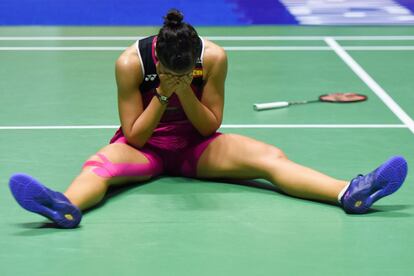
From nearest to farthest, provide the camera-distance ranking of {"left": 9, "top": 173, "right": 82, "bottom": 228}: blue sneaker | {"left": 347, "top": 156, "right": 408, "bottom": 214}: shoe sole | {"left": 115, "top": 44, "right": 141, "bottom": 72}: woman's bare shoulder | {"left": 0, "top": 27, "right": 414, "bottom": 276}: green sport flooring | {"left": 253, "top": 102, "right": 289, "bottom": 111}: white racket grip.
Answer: {"left": 0, "top": 27, "right": 414, "bottom": 276}: green sport flooring, {"left": 9, "top": 173, "right": 82, "bottom": 228}: blue sneaker, {"left": 347, "top": 156, "right": 408, "bottom": 214}: shoe sole, {"left": 115, "top": 44, "right": 141, "bottom": 72}: woman's bare shoulder, {"left": 253, "top": 102, "right": 289, "bottom": 111}: white racket grip

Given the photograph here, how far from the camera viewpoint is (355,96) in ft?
22.7

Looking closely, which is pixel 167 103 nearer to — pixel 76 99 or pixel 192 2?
pixel 76 99

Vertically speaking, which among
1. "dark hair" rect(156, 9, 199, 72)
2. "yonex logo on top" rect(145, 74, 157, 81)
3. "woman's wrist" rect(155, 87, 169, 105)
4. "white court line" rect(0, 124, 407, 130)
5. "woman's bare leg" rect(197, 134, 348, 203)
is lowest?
"white court line" rect(0, 124, 407, 130)

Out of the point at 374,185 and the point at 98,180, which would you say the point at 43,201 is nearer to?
the point at 98,180

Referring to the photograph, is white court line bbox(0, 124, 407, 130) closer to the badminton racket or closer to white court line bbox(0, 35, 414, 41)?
the badminton racket

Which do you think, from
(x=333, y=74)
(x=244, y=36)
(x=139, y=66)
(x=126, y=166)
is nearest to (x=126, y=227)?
(x=126, y=166)

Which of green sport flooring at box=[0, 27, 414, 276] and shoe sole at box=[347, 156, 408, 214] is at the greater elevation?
shoe sole at box=[347, 156, 408, 214]

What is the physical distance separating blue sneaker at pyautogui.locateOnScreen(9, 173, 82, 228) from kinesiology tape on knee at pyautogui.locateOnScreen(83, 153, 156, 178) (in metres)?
0.43

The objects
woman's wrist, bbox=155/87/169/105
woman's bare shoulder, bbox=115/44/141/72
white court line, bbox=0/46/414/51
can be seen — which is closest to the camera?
woman's wrist, bbox=155/87/169/105

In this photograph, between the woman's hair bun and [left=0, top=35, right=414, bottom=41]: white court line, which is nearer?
the woman's hair bun

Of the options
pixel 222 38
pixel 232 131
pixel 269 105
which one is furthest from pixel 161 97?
pixel 222 38

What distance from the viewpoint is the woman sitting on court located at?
453cm

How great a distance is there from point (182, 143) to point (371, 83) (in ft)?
9.17

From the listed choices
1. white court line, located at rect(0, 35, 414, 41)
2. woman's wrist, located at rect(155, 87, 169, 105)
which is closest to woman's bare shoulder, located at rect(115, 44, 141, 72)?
woman's wrist, located at rect(155, 87, 169, 105)
